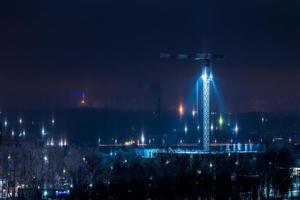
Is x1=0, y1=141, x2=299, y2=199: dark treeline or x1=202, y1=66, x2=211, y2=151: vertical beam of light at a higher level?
x1=202, y1=66, x2=211, y2=151: vertical beam of light

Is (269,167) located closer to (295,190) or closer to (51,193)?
(295,190)

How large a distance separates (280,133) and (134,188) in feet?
139

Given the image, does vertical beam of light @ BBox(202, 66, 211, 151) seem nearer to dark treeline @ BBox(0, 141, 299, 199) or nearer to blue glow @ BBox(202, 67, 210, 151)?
blue glow @ BBox(202, 67, 210, 151)

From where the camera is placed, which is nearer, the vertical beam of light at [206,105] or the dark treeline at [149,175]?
the dark treeline at [149,175]

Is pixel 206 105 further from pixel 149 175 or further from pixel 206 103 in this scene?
pixel 149 175

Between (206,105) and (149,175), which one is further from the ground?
(206,105)

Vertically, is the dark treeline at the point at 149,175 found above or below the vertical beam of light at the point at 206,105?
below

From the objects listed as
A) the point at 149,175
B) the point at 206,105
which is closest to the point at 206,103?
the point at 206,105

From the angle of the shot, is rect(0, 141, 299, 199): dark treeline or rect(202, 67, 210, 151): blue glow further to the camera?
rect(202, 67, 210, 151): blue glow

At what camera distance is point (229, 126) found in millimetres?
81812

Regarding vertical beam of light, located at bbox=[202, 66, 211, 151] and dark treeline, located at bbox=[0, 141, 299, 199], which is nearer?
dark treeline, located at bbox=[0, 141, 299, 199]

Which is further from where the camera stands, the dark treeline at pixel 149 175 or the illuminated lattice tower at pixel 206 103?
the illuminated lattice tower at pixel 206 103

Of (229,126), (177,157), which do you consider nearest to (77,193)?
(177,157)

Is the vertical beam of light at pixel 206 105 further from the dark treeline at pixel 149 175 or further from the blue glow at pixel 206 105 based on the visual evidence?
the dark treeline at pixel 149 175
